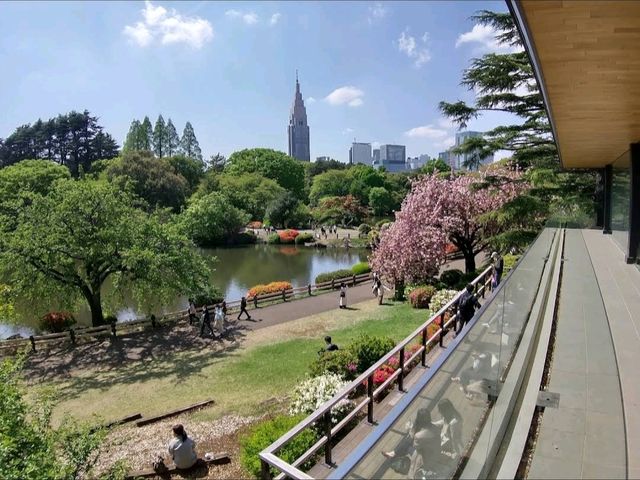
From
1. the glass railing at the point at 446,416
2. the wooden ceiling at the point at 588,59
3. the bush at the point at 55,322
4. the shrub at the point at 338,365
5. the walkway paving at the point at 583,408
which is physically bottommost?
the bush at the point at 55,322

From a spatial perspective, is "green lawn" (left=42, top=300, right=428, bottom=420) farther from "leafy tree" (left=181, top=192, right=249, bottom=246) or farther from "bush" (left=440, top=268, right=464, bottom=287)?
"leafy tree" (left=181, top=192, right=249, bottom=246)

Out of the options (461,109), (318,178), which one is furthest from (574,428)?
(318,178)

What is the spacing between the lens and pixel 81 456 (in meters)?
5.21

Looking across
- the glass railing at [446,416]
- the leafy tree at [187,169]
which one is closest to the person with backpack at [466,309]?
the glass railing at [446,416]

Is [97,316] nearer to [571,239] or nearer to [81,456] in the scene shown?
[81,456]

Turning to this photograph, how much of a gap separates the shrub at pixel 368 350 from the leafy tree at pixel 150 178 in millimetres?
43260

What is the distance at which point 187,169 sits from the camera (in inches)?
2527

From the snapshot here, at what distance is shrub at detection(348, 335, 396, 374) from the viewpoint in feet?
30.8

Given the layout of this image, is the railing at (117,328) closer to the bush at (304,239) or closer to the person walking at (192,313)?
the person walking at (192,313)

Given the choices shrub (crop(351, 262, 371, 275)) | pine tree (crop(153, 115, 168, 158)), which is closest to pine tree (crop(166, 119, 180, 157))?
pine tree (crop(153, 115, 168, 158))

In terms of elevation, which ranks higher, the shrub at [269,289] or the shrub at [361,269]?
the shrub at [361,269]

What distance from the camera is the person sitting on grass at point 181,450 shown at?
22.7 ft

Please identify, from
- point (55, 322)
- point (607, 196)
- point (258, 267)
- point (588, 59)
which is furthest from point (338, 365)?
point (258, 267)

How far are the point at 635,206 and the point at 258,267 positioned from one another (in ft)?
97.9
